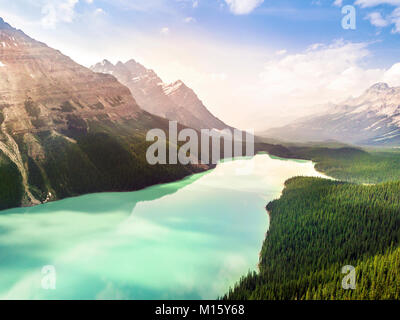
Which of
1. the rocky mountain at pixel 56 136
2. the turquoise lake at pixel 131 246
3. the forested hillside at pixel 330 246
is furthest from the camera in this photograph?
the rocky mountain at pixel 56 136

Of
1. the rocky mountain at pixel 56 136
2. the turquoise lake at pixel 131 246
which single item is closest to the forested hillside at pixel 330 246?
the turquoise lake at pixel 131 246

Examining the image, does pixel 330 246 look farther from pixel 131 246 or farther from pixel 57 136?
pixel 57 136

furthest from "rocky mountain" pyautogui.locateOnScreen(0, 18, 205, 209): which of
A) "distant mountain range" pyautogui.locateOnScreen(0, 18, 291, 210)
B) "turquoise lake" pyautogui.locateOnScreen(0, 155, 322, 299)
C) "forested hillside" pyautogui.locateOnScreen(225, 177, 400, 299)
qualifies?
"forested hillside" pyautogui.locateOnScreen(225, 177, 400, 299)

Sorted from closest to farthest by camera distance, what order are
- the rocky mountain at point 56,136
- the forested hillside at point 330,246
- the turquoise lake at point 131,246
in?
the forested hillside at point 330,246, the turquoise lake at point 131,246, the rocky mountain at point 56,136

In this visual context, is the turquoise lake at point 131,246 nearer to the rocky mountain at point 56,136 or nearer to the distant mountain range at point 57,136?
the distant mountain range at point 57,136

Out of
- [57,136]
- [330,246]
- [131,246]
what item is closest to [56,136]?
[57,136]

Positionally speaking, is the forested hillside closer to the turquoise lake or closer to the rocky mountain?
the turquoise lake
